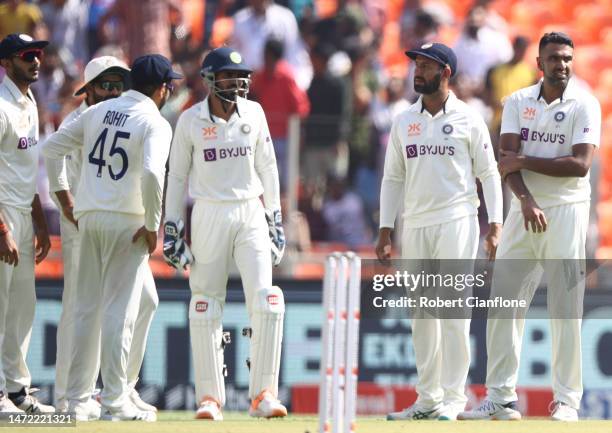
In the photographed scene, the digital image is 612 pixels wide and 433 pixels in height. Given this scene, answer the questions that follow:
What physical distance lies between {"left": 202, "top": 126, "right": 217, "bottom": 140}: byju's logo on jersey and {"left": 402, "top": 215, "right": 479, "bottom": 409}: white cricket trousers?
1.49 m

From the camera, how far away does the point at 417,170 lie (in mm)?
10305

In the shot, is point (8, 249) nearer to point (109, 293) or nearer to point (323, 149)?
point (109, 293)

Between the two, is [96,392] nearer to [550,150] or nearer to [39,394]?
[39,394]

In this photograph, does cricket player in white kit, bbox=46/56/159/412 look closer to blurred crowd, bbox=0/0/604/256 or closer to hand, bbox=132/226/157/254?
hand, bbox=132/226/157/254

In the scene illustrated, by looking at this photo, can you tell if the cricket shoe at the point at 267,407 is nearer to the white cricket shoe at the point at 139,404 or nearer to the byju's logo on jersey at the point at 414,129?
the white cricket shoe at the point at 139,404

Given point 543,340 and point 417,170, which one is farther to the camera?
point 543,340

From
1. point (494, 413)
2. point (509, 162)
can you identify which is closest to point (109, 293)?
point (494, 413)

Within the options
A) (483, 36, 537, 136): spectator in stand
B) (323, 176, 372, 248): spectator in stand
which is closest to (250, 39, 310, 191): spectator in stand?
(323, 176, 372, 248): spectator in stand

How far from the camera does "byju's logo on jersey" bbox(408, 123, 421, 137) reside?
10278mm

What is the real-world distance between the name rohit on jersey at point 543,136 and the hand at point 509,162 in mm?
159

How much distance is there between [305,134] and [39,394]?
3.23 metres

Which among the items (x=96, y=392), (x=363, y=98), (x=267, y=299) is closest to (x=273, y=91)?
(x=363, y=98)

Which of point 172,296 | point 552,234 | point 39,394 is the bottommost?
point 39,394

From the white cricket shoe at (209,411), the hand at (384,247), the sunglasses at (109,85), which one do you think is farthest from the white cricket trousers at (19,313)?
the hand at (384,247)
